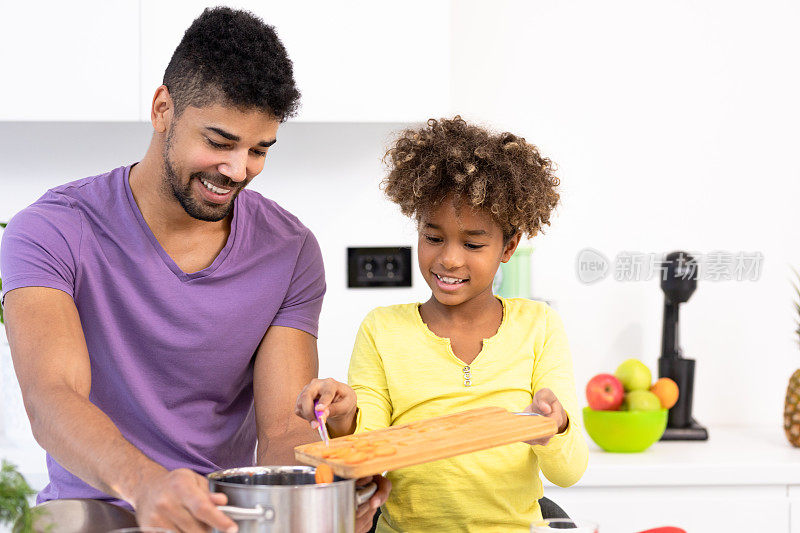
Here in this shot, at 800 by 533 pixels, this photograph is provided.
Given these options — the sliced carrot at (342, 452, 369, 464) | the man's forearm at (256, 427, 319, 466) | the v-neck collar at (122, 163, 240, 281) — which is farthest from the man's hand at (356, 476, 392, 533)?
the v-neck collar at (122, 163, 240, 281)

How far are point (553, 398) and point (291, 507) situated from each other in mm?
459

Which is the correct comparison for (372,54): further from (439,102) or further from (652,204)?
(652,204)

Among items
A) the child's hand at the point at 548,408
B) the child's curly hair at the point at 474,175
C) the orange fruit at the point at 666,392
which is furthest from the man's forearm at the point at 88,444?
the orange fruit at the point at 666,392

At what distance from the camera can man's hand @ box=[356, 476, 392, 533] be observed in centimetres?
103

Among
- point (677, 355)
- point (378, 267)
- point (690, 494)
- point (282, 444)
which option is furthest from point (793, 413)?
point (282, 444)

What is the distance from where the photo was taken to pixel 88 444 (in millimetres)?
1105

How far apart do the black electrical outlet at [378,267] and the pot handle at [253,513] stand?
1.44 meters

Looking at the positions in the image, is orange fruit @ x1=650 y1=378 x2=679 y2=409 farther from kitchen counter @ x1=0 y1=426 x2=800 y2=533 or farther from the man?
the man

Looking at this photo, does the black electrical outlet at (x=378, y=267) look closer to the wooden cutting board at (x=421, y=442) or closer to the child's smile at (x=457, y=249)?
the child's smile at (x=457, y=249)

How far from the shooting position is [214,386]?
153 cm

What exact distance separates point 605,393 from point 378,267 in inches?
25.7

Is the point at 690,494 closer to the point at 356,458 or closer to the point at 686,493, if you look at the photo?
the point at 686,493

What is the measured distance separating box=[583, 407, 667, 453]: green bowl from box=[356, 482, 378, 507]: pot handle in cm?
114

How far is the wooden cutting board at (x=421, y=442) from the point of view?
35.7 inches
